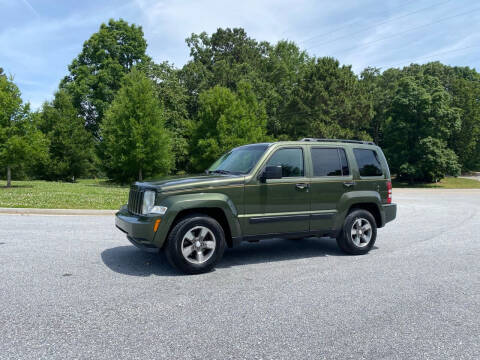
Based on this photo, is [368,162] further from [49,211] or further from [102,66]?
[102,66]

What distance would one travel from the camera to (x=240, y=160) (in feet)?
21.5

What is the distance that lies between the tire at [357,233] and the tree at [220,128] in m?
26.5

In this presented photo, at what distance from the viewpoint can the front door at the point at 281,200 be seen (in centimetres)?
582

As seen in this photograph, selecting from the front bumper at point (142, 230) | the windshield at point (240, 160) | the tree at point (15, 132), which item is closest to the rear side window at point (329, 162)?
the windshield at point (240, 160)

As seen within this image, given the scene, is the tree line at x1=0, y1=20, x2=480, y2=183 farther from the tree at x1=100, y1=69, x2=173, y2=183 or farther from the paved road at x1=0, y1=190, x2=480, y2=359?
the paved road at x1=0, y1=190, x2=480, y2=359

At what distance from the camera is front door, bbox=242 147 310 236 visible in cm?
582

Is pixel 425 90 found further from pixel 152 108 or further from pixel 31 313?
pixel 31 313

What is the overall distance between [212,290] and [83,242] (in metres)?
3.96

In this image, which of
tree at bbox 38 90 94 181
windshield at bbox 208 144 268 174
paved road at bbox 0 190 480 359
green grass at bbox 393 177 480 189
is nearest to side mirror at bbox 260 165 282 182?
windshield at bbox 208 144 268 174

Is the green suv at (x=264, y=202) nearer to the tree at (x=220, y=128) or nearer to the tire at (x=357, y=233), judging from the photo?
the tire at (x=357, y=233)

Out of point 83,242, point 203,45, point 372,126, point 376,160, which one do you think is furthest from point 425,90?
point 83,242

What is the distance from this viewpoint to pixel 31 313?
389cm

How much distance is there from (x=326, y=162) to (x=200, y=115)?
31.1 metres

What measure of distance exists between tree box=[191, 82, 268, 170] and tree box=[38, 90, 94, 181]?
13611 mm
